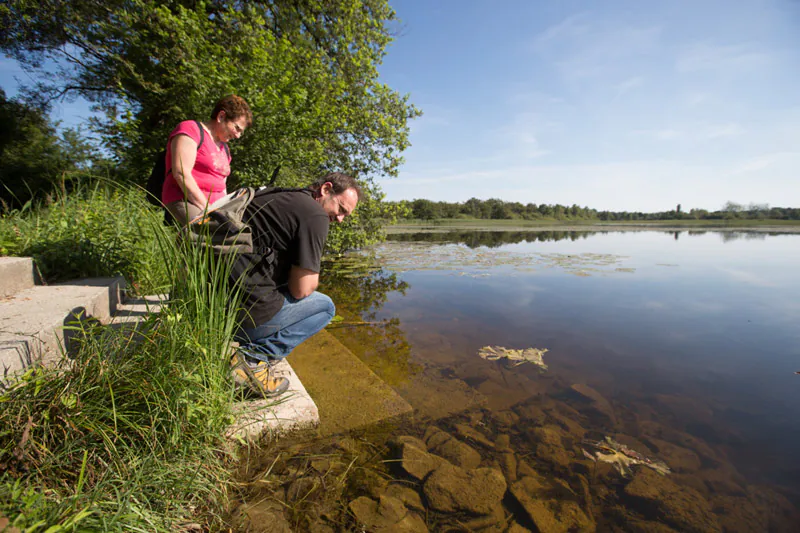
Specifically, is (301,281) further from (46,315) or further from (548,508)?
(548,508)

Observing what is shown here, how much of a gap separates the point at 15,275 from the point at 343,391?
7.80 feet

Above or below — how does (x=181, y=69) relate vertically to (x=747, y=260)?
above

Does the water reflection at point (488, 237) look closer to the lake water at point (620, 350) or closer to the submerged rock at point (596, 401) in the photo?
the lake water at point (620, 350)

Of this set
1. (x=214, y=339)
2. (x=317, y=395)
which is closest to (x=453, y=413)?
(x=317, y=395)

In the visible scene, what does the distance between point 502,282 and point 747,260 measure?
9224 mm

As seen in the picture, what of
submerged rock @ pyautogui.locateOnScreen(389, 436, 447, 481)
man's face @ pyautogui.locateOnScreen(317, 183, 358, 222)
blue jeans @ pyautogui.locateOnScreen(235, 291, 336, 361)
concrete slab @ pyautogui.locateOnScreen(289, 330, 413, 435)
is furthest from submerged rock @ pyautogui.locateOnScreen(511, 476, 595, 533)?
man's face @ pyautogui.locateOnScreen(317, 183, 358, 222)

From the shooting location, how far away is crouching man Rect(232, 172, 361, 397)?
172cm

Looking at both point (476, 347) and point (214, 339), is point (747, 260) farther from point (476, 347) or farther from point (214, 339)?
point (214, 339)

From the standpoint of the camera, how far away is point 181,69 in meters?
5.27

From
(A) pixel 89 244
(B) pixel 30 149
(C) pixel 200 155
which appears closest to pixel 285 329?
(C) pixel 200 155

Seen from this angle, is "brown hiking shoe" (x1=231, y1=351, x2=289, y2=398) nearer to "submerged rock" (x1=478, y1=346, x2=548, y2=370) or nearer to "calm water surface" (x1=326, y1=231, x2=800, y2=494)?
"calm water surface" (x1=326, y1=231, x2=800, y2=494)

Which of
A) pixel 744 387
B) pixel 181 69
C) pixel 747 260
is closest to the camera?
pixel 744 387

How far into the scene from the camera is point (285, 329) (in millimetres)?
1975

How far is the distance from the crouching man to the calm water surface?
94 centimetres
